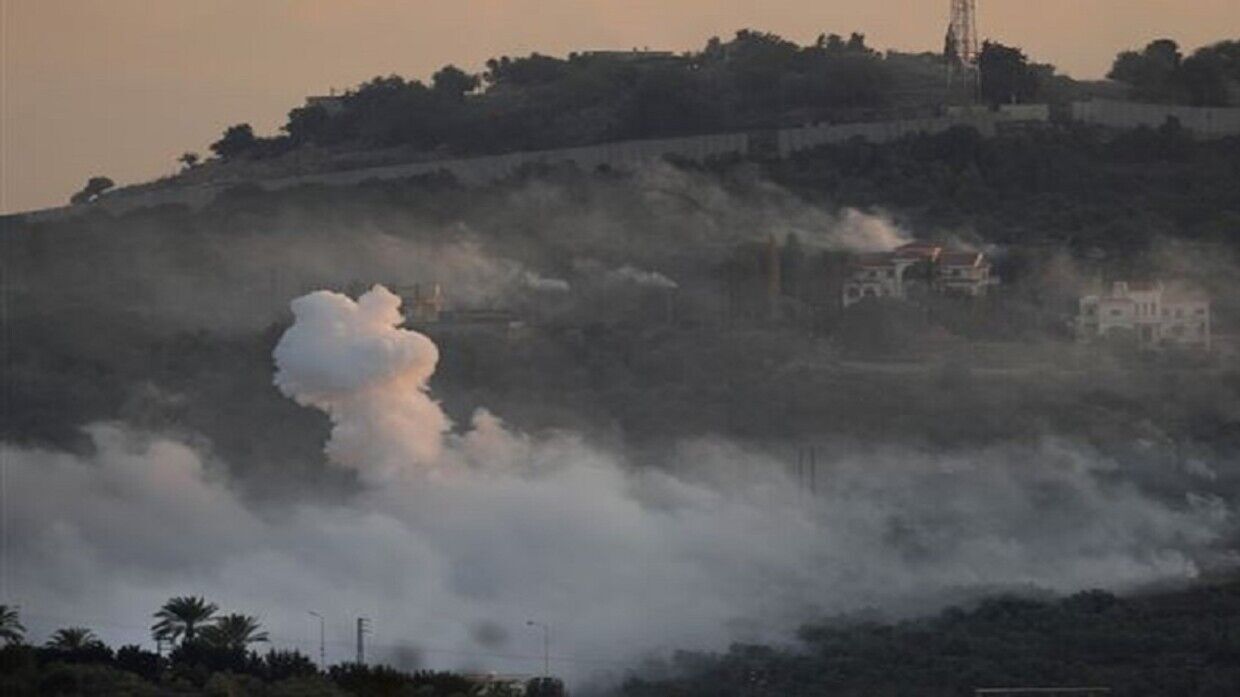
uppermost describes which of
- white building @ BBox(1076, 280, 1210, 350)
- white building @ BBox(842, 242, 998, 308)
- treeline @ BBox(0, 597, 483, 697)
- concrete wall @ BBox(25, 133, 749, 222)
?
concrete wall @ BBox(25, 133, 749, 222)

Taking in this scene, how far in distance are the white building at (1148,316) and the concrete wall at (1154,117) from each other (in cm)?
1574

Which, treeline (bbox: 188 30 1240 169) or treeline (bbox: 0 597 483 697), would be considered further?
treeline (bbox: 188 30 1240 169)

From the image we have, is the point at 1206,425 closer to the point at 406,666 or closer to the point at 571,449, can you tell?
the point at 571,449

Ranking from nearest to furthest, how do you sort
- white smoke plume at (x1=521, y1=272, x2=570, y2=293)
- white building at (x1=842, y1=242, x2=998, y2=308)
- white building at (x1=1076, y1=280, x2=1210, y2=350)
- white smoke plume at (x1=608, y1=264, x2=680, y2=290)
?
white building at (x1=1076, y1=280, x2=1210, y2=350) < white building at (x1=842, y1=242, x2=998, y2=308) < white smoke plume at (x1=608, y1=264, x2=680, y2=290) < white smoke plume at (x1=521, y1=272, x2=570, y2=293)

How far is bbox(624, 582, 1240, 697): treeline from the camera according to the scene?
114500mm

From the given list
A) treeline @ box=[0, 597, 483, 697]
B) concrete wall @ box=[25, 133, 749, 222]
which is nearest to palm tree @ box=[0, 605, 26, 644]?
treeline @ box=[0, 597, 483, 697]

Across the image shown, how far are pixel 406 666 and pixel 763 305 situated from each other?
36.4 metres

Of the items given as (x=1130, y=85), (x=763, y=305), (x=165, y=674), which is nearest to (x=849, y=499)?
(x=763, y=305)

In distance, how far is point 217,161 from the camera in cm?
18650

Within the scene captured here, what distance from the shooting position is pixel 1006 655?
11819cm

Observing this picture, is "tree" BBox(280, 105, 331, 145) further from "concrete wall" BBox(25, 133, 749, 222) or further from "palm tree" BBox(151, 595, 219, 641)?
"palm tree" BBox(151, 595, 219, 641)

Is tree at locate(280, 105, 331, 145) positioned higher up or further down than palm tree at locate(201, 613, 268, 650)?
higher up

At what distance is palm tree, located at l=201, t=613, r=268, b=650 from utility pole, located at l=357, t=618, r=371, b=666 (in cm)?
188

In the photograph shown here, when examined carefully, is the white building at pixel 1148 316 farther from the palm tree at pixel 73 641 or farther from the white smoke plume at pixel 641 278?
the palm tree at pixel 73 641
